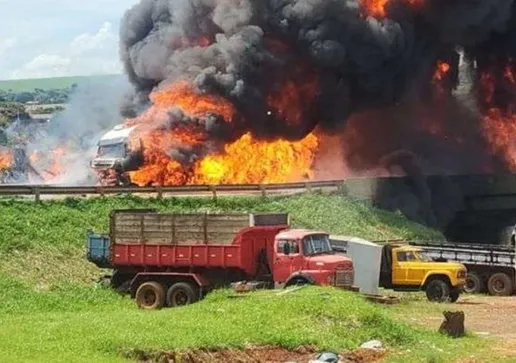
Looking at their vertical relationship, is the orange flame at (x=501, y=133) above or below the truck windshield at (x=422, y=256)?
above

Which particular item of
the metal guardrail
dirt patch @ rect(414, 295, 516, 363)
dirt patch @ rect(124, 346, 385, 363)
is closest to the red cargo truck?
dirt patch @ rect(414, 295, 516, 363)

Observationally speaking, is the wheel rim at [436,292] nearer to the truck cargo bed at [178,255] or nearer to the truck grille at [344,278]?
the truck grille at [344,278]

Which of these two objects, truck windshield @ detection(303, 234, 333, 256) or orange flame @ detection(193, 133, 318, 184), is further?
orange flame @ detection(193, 133, 318, 184)

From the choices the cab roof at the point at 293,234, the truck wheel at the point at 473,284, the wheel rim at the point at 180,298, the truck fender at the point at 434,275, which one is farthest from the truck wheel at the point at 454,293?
the wheel rim at the point at 180,298

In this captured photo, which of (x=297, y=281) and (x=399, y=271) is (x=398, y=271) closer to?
(x=399, y=271)

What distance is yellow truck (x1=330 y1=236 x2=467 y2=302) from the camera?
31297 mm

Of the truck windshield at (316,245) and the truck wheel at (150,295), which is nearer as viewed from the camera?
the truck windshield at (316,245)

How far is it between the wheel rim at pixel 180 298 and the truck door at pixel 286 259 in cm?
279

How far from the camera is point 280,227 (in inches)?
1149

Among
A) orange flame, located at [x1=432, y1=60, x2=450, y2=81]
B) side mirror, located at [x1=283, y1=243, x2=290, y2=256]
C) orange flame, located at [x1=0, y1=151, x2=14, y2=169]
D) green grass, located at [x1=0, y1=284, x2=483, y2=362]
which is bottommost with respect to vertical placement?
green grass, located at [x1=0, y1=284, x2=483, y2=362]

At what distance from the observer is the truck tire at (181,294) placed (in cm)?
2830

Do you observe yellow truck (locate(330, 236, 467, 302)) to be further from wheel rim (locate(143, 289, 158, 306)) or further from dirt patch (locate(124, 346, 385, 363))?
dirt patch (locate(124, 346, 385, 363))

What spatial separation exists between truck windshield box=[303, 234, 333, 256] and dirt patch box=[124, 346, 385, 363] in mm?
7900

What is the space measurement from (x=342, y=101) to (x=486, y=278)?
2054 cm
